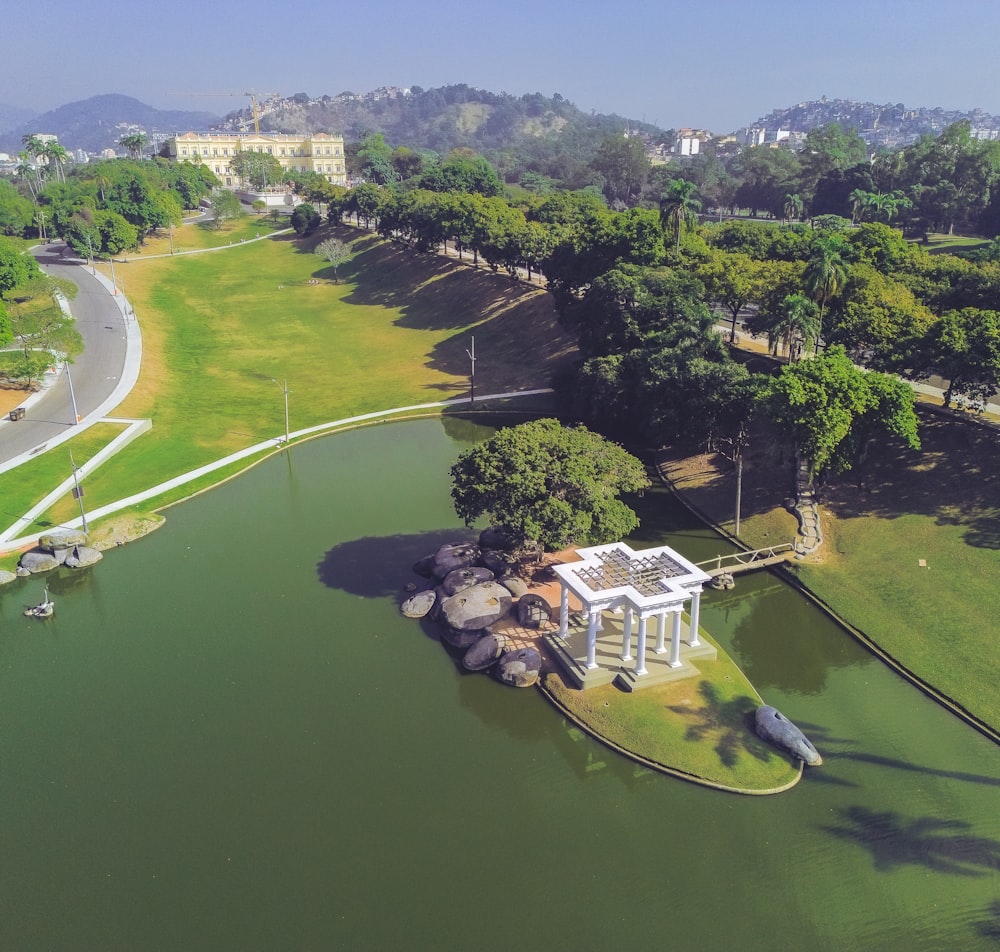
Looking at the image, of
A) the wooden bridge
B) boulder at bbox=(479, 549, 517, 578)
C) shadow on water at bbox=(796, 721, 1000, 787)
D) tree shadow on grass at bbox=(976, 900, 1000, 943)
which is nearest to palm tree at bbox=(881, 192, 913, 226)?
the wooden bridge

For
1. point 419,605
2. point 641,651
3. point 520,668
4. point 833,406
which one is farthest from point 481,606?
point 833,406

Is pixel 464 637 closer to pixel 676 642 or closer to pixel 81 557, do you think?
pixel 676 642

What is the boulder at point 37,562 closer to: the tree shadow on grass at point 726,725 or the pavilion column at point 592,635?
the pavilion column at point 592,635

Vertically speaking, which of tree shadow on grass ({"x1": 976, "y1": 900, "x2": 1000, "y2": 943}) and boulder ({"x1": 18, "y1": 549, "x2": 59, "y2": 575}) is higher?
boulder ({"x1": 18, "y1": 549, "x2": 59, "y2": 575})

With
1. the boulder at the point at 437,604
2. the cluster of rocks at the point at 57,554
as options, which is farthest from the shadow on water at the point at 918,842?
the cluster of rocks at the point at 57,554

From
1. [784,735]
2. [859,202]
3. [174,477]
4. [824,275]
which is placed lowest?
[784,735]

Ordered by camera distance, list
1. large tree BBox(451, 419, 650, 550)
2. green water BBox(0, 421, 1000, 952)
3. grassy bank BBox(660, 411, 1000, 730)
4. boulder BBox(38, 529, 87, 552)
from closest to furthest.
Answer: green water BBox(0, 421, 1000, 952) → grassy bank BBox(660, 411, 1000, 730) → large tree BBox(451, 419, 650, 550) → boulder BBox(38, 529, 87, 552)

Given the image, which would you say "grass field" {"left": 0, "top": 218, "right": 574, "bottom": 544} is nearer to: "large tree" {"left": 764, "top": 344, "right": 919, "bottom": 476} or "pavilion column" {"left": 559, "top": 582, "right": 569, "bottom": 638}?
"pavilion column" {"left": 559, "top": 582, "right": 569, "bottom": 638}
